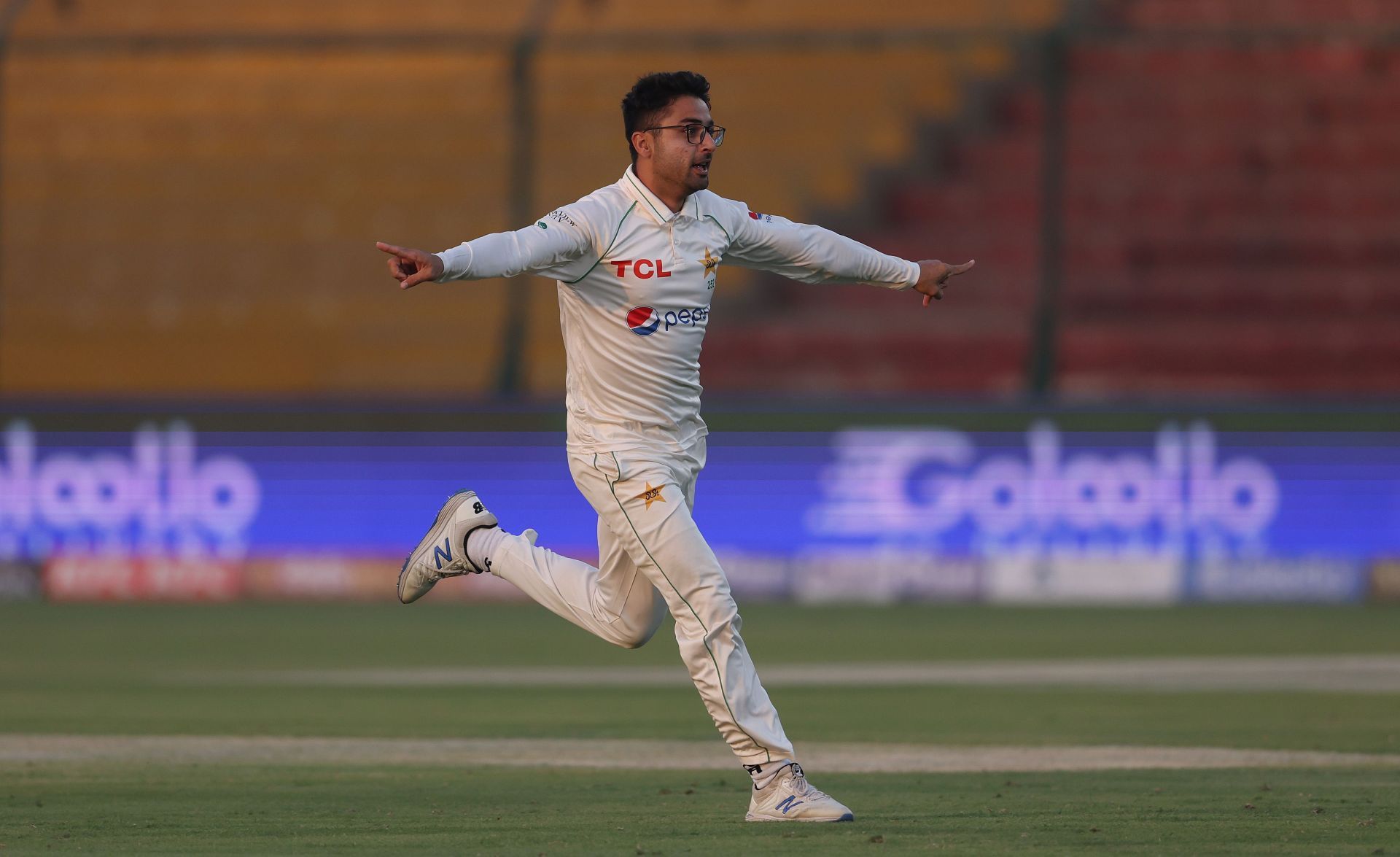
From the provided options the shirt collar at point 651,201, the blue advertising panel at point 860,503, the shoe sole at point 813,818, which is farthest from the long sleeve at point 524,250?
the blue advertising panel at point 860,503

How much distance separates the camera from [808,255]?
6434 millimetres

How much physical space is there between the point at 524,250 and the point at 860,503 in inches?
358

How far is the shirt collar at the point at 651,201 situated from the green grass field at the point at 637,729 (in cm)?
174

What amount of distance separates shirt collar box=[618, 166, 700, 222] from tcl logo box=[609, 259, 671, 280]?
134 millimetres

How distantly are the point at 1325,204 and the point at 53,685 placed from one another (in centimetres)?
1209

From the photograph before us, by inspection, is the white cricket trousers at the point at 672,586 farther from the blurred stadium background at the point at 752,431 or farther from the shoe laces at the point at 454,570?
the shoe laces at the point at 454,570

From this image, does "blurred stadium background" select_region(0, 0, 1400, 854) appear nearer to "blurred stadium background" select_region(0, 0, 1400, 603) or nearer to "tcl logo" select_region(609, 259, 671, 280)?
"blurred stadium background" select_region(0, 0, 1400, 603)

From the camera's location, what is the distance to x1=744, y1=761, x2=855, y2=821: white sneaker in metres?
5.87

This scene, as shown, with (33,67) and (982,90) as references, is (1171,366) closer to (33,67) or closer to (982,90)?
(982,90)

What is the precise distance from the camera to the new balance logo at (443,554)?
6883mm


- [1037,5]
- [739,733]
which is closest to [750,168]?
[1037,5]

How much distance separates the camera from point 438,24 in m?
20.5

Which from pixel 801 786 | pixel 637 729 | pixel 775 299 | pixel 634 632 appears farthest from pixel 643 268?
pixel 775 299

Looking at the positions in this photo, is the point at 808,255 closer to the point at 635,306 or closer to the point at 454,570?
the point at 635,306
